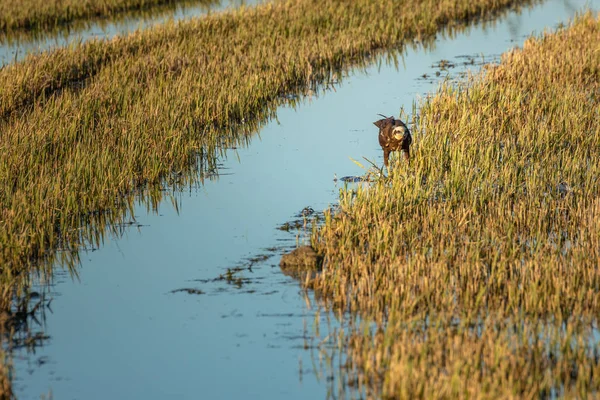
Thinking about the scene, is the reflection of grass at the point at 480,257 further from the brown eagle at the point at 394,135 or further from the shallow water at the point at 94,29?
the shallow water at the point at 94,29

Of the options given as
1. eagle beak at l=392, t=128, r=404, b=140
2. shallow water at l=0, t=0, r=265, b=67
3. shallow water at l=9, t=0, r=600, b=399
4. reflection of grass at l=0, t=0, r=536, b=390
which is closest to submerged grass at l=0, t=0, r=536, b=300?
reflection of grass at l=0, t=0, r=536, b=390

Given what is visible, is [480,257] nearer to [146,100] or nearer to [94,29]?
[146,100]

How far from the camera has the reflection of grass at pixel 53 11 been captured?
1546 cm

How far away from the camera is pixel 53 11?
634 inches

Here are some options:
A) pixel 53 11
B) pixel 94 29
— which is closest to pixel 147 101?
pixel 94 29

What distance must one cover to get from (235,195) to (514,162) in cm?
223

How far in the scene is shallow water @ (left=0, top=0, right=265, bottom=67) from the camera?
43.4 feet

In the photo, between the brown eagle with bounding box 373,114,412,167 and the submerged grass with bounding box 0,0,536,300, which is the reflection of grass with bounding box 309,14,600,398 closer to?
the brown eagle with bounding box 373,114,412,167

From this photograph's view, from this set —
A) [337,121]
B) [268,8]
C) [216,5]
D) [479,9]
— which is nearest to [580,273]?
[337,121]

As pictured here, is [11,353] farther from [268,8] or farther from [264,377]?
[268,8]

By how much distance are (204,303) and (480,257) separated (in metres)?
1.62

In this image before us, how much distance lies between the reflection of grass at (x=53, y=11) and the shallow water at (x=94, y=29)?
0.31 meters

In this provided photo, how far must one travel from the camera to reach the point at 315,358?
4.23 m

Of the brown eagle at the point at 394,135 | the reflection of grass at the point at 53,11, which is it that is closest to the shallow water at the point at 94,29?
the reflection of grass at the point at 53,11
